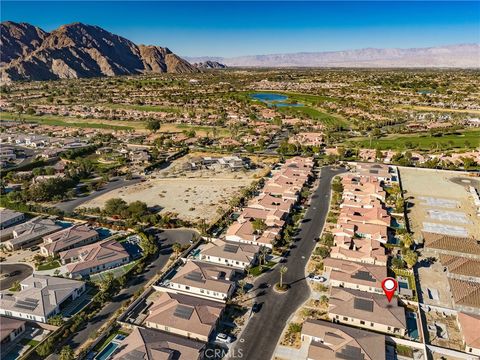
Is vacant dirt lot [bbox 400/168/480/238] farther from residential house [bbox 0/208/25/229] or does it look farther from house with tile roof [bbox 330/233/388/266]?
residential house [bbox 0/208/25/229]

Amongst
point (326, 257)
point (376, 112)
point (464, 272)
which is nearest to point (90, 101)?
point (376, 112)

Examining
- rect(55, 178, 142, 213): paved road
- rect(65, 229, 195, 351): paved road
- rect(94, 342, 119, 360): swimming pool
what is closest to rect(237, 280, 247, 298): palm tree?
rect(65, 229, 195, 351): paved road

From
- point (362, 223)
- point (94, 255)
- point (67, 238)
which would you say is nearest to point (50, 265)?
point (67, 238)

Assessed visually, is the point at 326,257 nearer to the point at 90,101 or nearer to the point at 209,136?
the point at 209,136

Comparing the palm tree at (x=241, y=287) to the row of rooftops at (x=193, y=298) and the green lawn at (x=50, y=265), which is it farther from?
the green lawn at (x=50, y=265)

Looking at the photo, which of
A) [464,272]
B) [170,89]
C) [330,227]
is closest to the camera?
[464,272]

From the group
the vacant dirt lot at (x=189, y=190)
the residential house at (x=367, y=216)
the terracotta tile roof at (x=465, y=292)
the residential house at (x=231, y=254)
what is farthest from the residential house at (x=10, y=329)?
the terracotta tile roof at (x=465, y=292)
